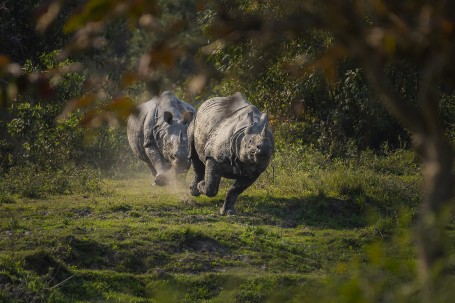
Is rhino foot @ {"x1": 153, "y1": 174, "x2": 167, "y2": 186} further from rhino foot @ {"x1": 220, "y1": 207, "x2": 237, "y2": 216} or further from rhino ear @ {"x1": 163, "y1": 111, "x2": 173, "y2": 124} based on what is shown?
rhino foot @ {"x1": 220, "y1": 207, "x2": 237, "y2": 216}

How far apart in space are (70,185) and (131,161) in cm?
519

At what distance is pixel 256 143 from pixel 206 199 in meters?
1.96

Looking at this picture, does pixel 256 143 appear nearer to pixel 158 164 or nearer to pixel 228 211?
pixel 228 211

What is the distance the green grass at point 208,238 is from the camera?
7895 mm

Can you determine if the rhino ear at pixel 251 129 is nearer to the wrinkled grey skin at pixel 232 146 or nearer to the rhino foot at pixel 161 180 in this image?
the wrinkled grey skin at pixel 232 146

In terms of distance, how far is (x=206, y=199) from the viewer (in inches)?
501

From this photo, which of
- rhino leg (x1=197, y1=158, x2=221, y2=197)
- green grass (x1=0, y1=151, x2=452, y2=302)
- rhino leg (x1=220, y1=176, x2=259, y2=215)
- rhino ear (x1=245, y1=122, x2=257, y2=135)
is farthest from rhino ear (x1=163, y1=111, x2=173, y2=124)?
rhino ear (x1=245, y1=122, x2=257, y2=135)

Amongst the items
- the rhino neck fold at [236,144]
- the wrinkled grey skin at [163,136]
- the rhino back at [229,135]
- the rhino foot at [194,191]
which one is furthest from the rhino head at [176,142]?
the rhino neck fold at [236,144]

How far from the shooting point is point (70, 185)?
13570 millimetres

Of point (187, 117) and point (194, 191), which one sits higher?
point (187, 117)

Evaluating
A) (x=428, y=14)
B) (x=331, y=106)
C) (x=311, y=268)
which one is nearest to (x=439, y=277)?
(x=428, y=14)

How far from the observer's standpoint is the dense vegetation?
380 centimetres

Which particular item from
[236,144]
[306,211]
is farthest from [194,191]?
[306,211]

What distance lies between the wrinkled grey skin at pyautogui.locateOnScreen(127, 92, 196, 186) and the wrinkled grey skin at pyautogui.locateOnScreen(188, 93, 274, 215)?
1751mm
